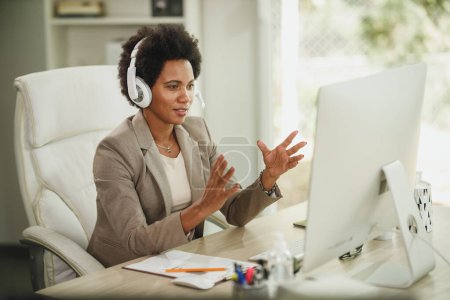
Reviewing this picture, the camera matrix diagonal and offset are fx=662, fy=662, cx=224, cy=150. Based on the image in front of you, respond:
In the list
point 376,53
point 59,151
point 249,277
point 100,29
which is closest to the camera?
point 249,277

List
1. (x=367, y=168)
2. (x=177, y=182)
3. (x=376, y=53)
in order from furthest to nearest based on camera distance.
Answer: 1. (x=376, y=53)
2. (x=177, y=182)
3. (x=367, y=168)

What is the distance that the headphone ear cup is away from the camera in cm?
184

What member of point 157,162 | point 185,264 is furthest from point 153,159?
point 185,264

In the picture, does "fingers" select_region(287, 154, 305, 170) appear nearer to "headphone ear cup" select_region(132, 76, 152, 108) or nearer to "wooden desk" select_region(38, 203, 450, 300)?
"wooden desk" select_region(38, 203, 450, 300)

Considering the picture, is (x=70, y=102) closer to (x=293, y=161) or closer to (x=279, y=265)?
(x=293, y=161)

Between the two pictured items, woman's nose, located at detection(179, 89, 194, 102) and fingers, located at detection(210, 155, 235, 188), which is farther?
woman's nose, located at detection(179, 89, 194, 102)

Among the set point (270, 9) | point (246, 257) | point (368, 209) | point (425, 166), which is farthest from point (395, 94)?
point (425, 166)

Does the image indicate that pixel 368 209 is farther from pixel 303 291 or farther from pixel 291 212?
pixel 291 212

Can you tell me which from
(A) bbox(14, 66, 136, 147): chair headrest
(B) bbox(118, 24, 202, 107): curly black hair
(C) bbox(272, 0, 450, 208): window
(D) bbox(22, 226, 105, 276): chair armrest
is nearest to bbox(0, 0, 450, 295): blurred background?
(C) bbox(272, 0, 450, 208): window

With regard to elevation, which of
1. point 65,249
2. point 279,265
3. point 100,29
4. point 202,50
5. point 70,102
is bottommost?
point 65,249

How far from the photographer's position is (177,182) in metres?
1.89

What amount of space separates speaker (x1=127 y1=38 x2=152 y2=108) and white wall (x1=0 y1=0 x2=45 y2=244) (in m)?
1.69

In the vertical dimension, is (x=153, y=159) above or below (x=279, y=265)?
above

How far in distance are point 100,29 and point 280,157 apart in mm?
2147
